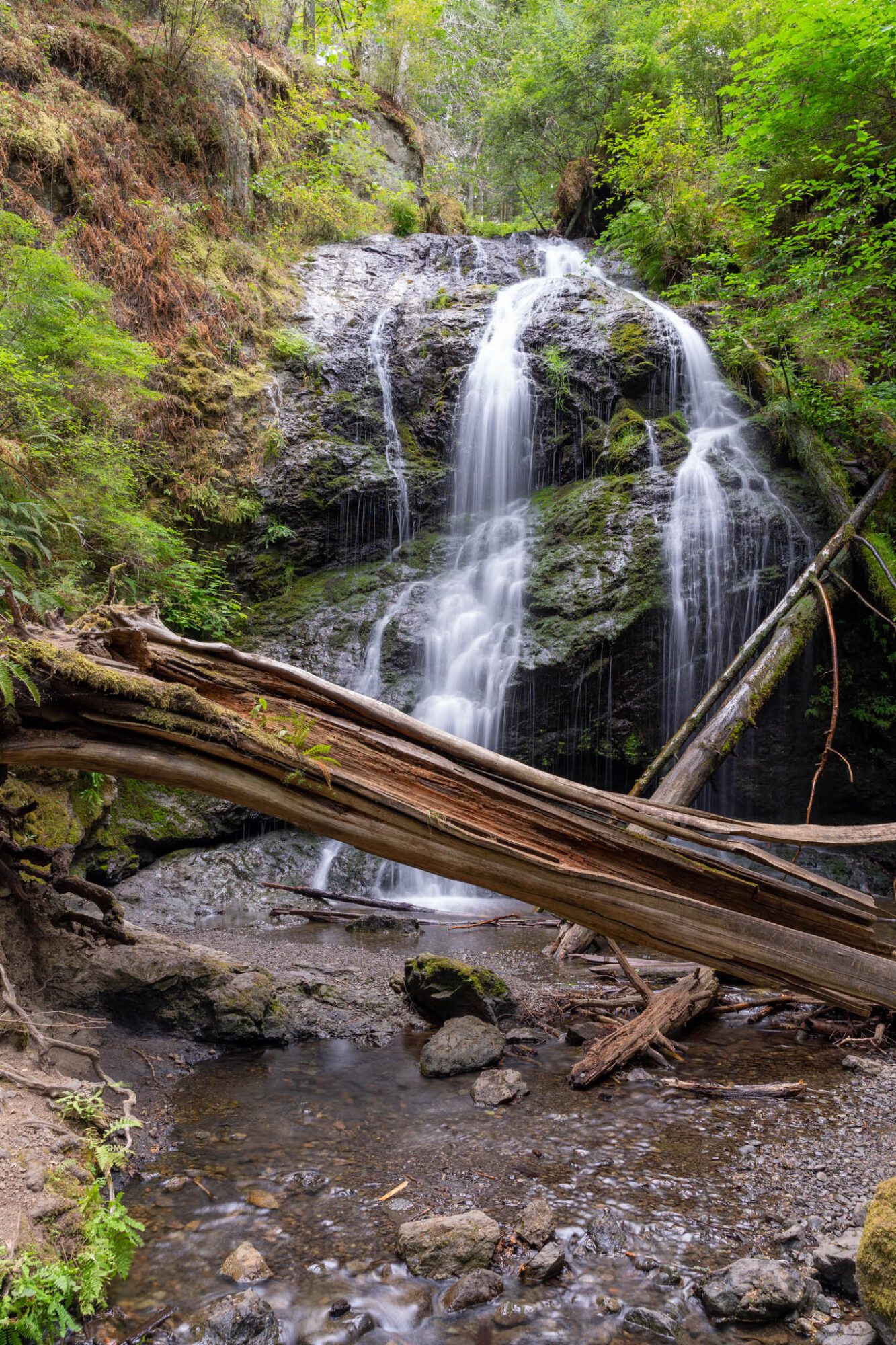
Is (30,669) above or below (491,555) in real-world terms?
below

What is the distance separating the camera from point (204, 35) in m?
12.4

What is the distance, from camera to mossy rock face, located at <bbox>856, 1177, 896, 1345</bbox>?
66.1 inches

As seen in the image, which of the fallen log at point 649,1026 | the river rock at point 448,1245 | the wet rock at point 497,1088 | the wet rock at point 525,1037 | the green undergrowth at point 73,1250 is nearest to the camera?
the green undergrowth at point 73,1250

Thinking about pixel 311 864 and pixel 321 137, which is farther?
pixel 321 137

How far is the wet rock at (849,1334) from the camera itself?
177 centimetres

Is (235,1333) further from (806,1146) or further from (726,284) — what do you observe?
(726,284)

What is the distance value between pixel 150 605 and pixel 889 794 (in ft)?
30.3

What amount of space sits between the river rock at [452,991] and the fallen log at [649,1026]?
0.60 meters

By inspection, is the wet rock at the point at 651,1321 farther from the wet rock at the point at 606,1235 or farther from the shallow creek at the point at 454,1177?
the wet rock at the point at 606,1235

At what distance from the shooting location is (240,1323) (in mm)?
1886

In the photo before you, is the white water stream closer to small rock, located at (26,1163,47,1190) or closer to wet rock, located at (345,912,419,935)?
wet rock, located at (345,912,419,935)

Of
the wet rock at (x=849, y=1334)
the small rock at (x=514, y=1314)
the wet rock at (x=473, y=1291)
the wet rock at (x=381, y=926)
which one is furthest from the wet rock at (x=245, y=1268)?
the wet rock at (x=381, y=926)

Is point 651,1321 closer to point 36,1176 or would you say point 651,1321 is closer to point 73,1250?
point 73,1250

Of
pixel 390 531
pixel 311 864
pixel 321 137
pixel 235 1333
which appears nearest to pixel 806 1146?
pixel 235 1333
